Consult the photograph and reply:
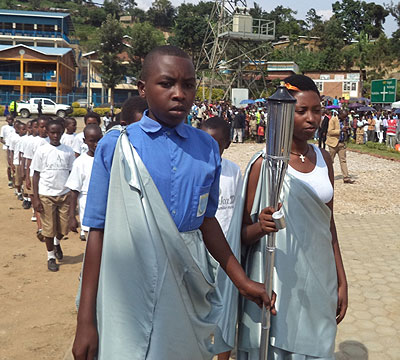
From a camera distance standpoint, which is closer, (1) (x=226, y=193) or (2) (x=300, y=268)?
(2) (x=300, y=268)

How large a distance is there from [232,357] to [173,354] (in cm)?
226

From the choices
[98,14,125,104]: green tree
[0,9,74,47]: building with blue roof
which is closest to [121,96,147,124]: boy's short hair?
[98,14,125,104]: green tree

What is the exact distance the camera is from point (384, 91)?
89.5ft

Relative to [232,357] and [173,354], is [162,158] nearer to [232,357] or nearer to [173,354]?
[173,354]

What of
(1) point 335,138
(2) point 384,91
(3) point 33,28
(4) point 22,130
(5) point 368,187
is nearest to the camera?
(4) point 22,130

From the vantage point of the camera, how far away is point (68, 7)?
101 meters

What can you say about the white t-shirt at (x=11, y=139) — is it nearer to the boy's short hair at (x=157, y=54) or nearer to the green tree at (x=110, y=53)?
the boy's short hair at (x=157, y=54)

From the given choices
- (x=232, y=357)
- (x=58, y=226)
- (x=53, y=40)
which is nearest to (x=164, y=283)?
(x=232, y=357)

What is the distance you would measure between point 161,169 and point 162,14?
10261cm

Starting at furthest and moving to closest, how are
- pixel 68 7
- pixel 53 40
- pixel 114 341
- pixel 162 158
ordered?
pixel 68 7, pixel 53 40, pixel 162 158, pixel 114 341

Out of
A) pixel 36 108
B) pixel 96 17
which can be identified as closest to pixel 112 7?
pixel 96 17

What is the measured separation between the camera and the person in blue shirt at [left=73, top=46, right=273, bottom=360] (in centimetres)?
167

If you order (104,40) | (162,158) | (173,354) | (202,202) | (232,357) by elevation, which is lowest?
(232,357)

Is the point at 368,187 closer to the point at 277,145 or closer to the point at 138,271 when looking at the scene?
the point at 277,145
